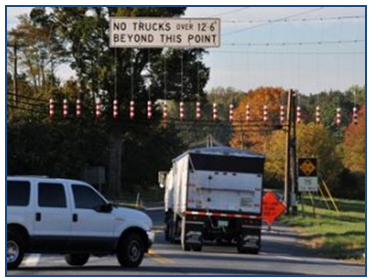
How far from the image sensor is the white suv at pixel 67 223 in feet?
65.5

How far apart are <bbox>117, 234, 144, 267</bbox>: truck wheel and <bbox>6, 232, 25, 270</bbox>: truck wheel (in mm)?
2465

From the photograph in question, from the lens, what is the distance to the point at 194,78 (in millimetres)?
52406

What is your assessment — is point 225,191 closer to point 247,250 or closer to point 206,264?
point 247,250

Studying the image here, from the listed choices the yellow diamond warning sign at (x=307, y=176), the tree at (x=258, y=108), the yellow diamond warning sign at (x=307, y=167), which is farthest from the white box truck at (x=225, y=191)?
the tree at (x=258, y=108)

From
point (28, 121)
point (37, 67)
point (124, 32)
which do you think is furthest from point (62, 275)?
point (37, 67)

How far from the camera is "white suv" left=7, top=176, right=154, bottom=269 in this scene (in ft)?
65.5

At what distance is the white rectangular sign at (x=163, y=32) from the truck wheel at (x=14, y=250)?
21.2 ft

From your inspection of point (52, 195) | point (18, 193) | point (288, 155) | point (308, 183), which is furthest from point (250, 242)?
point (288, 155)

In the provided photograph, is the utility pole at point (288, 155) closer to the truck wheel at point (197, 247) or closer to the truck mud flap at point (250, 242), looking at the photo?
Answer: the truck mud flap at point (250, 242)

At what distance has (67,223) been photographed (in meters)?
20.5

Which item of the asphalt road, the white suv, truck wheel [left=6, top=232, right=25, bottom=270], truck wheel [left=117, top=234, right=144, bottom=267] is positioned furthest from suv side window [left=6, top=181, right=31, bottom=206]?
truck wheel [left=117, top=234, right=144, bottom=267]

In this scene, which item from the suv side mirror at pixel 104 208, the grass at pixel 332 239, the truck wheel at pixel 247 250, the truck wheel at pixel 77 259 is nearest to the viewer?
the suv side mirror at pixel 104 208

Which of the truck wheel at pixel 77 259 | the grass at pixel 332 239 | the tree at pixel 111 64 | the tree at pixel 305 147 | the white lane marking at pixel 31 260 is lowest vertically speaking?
the grass at pixel 332 239

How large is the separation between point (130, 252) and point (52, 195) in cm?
232
